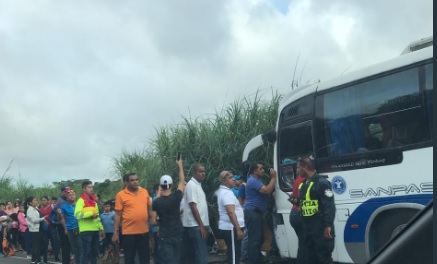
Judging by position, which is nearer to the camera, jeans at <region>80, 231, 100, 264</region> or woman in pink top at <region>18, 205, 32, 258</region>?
jeans at <region>80, 231, 100, 264</region>

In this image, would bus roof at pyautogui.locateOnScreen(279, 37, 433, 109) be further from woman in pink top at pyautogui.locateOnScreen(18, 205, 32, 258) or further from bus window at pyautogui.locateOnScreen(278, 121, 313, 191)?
woman in pink top at pyautogui.locateOnScreen(18, 205, 32, 258)

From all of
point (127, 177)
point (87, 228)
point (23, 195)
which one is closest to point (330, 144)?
point (127, 177)

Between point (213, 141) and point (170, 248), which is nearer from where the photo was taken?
point (170, 248)

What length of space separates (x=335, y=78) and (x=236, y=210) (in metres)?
2.53

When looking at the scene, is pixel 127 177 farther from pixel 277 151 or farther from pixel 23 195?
pixel 23 195

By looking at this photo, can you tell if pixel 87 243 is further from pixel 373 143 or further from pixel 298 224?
pixel 373 143

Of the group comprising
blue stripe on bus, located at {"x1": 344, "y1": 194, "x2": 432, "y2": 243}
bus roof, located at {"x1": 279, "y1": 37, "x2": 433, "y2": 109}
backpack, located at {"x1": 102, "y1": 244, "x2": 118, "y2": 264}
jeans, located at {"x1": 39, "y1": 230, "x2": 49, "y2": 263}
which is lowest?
backpack, located at {"x1": 102, "y1": 244, "x2": 118, "y2": 264}

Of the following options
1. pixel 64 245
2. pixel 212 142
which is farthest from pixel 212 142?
pixel 64 245

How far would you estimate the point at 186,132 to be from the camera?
56.6 feet

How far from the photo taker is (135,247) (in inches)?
390

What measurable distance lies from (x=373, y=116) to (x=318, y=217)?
1535 millimetres

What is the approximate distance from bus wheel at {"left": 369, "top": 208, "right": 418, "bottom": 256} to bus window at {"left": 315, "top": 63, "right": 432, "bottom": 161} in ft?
2.68

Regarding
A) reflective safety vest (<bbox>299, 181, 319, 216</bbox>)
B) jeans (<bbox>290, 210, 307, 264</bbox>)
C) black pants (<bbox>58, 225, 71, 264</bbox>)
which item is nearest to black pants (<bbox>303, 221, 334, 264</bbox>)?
reflective safety vest (<bbox>299, 181, 319, 216</bbox>)

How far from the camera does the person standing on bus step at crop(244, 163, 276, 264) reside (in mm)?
9828
